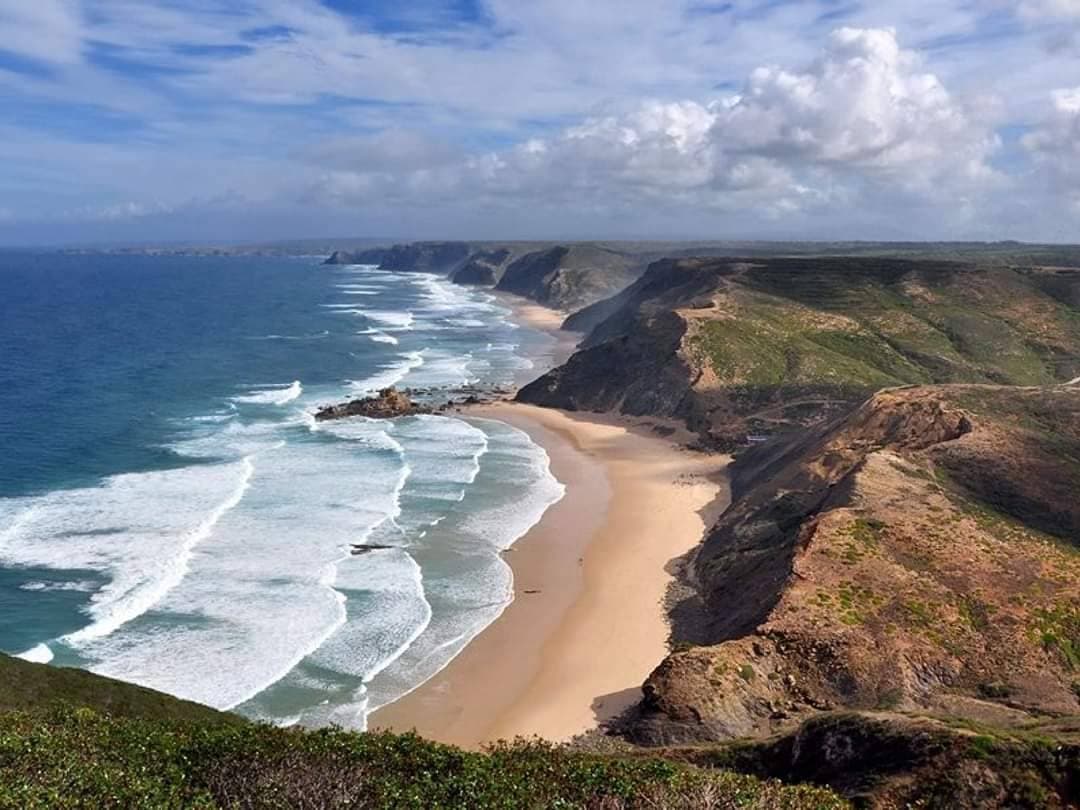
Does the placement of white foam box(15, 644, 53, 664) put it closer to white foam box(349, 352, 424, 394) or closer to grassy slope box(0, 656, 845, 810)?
grassy slope box(0, 656, 845, 810)

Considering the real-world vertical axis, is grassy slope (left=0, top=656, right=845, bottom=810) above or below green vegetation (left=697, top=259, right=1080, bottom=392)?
below

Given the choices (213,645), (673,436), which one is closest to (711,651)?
(213,645)

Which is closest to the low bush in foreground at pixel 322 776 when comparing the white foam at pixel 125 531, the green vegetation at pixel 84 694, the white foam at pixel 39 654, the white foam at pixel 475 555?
the green vegetation at pixel 84 694

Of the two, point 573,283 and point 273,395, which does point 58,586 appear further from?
point 573,283

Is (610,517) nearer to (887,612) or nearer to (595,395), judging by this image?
(887,612)

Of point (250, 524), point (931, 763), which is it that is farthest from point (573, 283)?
point (931, 763)

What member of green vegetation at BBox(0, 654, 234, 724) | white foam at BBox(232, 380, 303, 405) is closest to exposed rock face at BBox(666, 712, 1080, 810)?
green vegetation at BBox(0, 654, 234, 724)
